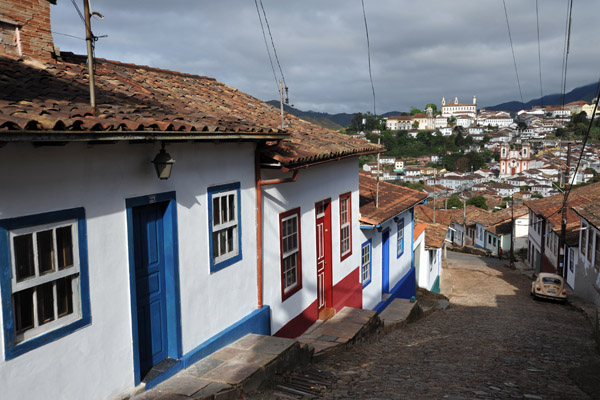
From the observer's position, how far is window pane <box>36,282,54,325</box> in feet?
13.1

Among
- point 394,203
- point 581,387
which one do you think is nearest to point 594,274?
point 394,203

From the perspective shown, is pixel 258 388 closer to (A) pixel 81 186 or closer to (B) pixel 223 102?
(A) pixel 81 186

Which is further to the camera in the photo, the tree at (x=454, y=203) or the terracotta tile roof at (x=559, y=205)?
the tree at (x=454, y=203)

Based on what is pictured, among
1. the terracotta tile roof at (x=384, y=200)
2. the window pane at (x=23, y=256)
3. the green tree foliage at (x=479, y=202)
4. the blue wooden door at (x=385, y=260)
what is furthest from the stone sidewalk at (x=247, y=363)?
the green tree foliage at (x=479, y=202)

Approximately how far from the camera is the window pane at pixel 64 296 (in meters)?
4.15

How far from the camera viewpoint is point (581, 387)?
6.64m

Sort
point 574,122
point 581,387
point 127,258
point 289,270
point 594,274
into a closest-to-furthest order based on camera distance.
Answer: point 127,258
point 581,387
point 289,270
point 594,274
point 574,122

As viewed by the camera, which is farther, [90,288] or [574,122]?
[574,122]

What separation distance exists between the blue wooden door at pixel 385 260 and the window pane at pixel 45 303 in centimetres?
1030

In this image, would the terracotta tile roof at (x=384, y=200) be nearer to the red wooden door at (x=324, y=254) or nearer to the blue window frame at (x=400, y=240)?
the blue window frame at (x=400, y=240)

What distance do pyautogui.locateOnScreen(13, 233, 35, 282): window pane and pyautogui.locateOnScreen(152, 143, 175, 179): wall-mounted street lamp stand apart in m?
1.40

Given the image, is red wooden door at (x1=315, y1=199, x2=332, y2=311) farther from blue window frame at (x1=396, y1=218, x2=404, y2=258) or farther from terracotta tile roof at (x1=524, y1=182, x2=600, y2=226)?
terracotta tile roof at (x1=524, y1=182, x2=600, y2=226)

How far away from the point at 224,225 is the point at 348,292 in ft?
16.9

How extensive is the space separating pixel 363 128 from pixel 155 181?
510ft
